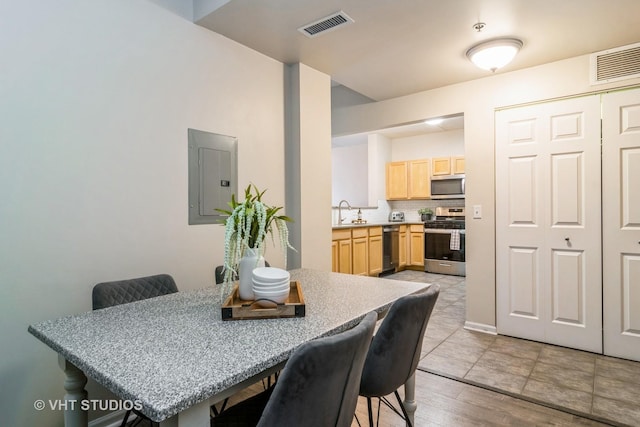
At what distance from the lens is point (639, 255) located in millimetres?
2627

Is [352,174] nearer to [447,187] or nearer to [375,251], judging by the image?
[447,187]

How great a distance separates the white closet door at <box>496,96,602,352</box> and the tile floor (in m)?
0.22

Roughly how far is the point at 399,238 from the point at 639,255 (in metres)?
3.90

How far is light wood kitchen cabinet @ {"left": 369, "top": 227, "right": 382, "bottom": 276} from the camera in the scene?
17.9ft

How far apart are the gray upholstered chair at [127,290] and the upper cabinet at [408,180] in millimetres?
5501

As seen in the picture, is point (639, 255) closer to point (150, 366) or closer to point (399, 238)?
Answer: point (150, 366)

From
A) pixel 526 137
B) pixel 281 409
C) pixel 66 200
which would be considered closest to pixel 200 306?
pixel 281 409

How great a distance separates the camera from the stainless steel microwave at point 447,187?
20.0ft

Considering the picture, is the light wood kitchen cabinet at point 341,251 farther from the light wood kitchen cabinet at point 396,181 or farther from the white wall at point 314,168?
the light wood kitchen cabinet at point 396,181

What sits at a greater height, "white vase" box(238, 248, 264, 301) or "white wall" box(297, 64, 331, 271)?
"white wall" box(297, 64, 331, 271)

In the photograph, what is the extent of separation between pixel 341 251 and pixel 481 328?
1989mm

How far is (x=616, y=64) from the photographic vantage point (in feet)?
8.71

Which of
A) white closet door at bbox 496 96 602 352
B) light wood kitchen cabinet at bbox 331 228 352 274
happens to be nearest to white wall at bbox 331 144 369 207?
light wood kitchen cabinet at bbox 331 228 352 274

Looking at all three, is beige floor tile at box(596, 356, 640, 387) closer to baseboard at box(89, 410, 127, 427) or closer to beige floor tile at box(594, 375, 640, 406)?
beige floor tile at box(594, 375, 640, 406)
